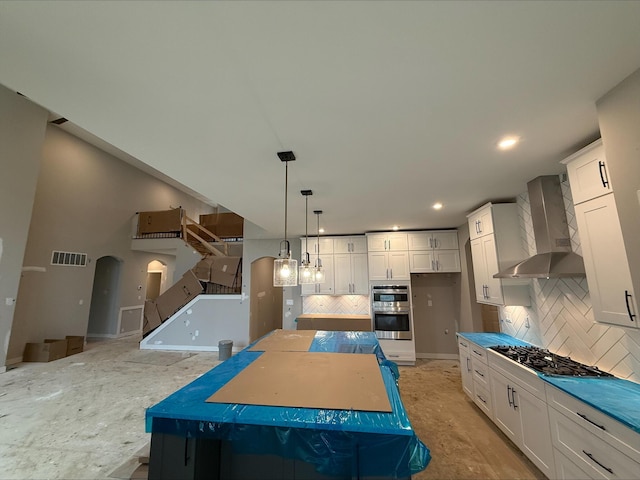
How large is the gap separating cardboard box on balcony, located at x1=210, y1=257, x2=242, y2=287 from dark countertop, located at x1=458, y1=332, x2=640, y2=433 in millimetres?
5989

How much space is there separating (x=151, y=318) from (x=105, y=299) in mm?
2241

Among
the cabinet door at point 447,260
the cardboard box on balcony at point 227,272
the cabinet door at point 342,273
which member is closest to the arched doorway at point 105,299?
the cardboard box on balcony at point 227,272

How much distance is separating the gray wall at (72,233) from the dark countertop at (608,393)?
8122 millimetres

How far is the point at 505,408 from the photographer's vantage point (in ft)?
8.41

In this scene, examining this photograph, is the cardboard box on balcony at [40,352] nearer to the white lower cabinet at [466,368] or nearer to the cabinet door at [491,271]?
the white lower cabinet at [466,368]

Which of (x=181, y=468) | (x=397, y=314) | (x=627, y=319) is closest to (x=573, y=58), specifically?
(x=627, y=319)

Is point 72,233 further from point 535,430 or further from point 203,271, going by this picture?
point 535,430

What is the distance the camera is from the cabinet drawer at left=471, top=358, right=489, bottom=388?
9.55 feet

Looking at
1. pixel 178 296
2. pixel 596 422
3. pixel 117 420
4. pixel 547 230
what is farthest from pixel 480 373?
pixel 178 296

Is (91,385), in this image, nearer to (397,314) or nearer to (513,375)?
(397,314)

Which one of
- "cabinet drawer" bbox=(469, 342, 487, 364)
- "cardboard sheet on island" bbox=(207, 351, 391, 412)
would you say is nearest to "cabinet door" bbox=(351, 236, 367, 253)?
"cabinet drawer" bbox=(469, 342, 487, 364)

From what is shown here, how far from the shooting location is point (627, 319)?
156 cm

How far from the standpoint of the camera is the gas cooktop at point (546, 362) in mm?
2084

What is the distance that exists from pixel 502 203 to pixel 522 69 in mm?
2531
